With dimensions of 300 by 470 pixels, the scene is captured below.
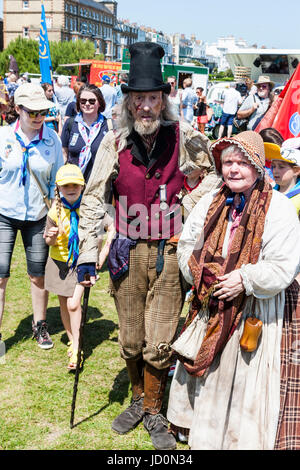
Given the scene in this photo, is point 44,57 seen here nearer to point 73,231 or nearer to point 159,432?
point 73,231

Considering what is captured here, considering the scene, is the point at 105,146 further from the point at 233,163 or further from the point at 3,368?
the point at 3,368

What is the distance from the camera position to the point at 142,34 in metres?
138

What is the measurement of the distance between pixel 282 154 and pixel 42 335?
2712 mm

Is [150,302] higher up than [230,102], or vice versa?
[230,102]

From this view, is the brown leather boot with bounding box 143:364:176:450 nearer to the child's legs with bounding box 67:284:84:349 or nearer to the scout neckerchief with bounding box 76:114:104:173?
the child's legs with bounding box 67:284:84:349

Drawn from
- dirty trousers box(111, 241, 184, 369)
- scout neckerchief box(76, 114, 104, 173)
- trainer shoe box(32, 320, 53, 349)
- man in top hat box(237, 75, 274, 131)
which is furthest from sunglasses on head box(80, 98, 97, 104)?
man in top hat box(237, 75, 274, 131)

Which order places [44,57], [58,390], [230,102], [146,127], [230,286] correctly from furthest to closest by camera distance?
1. [230,102]
2. [44,57]
3. [58,390]
4. [146,127]
5. [230,286]

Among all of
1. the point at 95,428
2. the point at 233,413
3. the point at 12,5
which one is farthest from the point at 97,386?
the point at 12,5

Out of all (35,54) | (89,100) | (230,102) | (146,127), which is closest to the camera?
(146,127)

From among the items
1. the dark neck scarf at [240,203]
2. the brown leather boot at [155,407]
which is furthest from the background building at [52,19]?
the dark neck scarf at [240,203]

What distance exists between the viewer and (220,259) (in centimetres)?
279

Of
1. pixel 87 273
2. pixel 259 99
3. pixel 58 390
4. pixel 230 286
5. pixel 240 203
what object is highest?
pixel 259 99

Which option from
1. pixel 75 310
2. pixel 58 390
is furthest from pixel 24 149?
pixel 58 390
